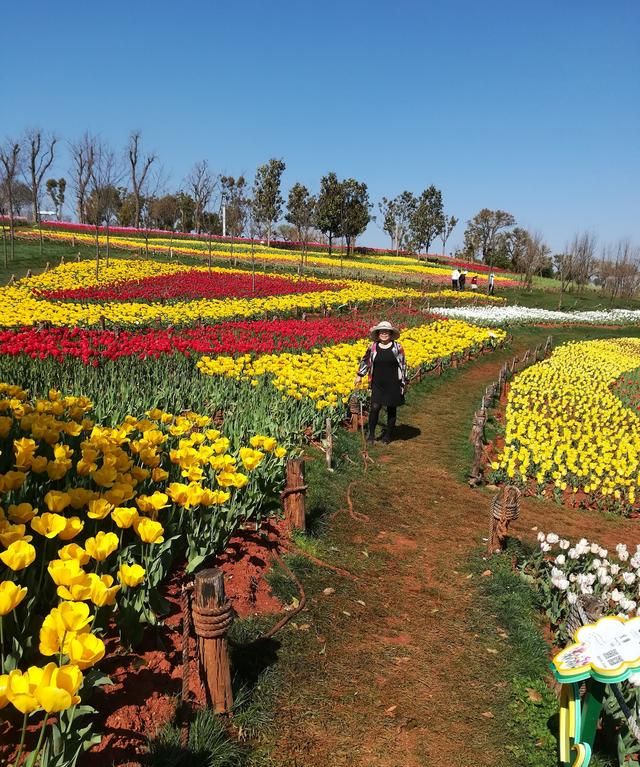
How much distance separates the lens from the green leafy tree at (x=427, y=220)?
76000mm

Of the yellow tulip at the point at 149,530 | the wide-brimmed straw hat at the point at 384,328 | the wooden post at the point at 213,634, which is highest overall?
the wide-brimmed straw hat at the point at 384,328

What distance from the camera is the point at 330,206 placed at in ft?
187

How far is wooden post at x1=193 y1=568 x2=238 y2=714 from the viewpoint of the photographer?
2814 millimetres

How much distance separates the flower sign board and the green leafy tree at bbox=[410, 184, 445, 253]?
74.3m

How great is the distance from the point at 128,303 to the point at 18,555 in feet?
56.9

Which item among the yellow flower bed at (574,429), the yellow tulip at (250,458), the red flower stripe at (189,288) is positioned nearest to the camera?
the yellow tulip at (250,458)

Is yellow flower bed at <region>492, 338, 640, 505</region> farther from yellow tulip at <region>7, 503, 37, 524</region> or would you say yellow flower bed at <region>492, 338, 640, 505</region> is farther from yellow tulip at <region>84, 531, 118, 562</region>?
yellow tulip at <region>7, 503, 37, 524</region>

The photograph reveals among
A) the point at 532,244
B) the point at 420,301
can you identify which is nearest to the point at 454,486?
the point at 420,301

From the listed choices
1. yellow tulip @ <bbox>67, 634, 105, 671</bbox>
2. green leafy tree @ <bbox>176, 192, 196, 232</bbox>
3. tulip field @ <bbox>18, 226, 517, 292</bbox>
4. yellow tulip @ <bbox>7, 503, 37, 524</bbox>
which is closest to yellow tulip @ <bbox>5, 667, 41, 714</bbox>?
yellow tulip @ <bbox>67, 634, 105, 671</bbox>

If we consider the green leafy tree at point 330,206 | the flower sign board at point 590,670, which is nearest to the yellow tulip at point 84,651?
the flower sign board at point 590,670

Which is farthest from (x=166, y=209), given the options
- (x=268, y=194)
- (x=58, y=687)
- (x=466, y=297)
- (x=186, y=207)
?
(x=58, y=687)

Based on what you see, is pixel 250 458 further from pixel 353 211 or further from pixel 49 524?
pixel 353 211

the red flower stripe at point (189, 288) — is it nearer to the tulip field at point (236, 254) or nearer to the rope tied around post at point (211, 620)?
the tulip field at point (236, 254)

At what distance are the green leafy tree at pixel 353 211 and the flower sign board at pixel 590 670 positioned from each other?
5833cm
